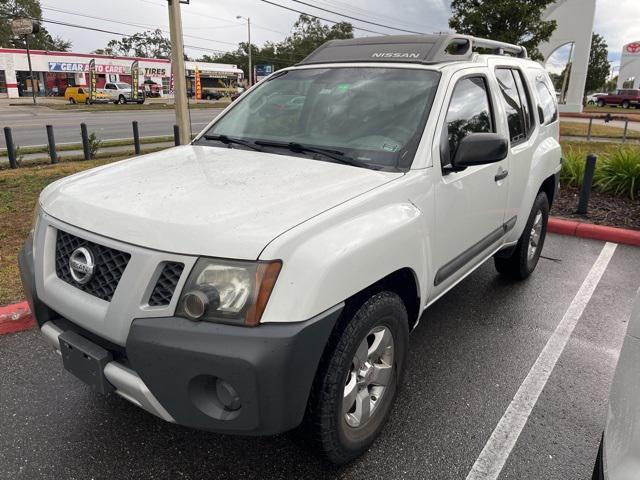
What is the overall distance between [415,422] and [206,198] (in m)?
1.63

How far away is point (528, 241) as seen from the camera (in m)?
4.53

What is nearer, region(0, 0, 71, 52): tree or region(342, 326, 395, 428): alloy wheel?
region(342, 326, 395, 428): alloy wheel

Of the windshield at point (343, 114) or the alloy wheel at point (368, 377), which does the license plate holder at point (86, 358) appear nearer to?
the alloy wheel at point (368, 377)

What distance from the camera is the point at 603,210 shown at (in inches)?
276

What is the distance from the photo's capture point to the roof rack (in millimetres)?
3346

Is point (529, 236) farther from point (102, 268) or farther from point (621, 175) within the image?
point (621, 175)

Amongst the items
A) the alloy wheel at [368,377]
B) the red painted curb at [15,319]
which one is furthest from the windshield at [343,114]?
the red painted curb at [15,319]

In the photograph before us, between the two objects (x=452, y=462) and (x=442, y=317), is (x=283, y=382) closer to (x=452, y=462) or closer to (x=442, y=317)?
(x=452, y=462)

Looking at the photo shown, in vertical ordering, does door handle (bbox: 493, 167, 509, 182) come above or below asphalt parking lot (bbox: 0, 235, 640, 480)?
above

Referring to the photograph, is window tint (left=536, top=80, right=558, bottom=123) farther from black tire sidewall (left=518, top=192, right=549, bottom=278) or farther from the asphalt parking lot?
the asphalt parking lot

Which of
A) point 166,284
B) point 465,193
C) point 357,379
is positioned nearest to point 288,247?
point 166,284

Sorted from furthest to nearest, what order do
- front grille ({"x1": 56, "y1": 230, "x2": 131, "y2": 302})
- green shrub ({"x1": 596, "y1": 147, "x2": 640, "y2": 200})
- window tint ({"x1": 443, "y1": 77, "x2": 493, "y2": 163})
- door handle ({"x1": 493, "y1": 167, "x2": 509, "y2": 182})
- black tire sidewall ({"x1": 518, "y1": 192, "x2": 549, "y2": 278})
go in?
green shrub ({"x1": 596, "y1": 147, "x2": 640, "y2": 200}) < black tire sidewall ({"x1": 518, "y1": 192, "x2": 549, "y2": 278}) < door handle ({"x1": 493, "y1": 167, "x2": 509, "y2": 182}) < window tint ({"x1": 443, "y1": 77, "x2": 493, "y2": 163}) < front grille ({"x1": 56, "y1": 230, "x2": 131, "y2": 302})

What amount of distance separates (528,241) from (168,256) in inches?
138

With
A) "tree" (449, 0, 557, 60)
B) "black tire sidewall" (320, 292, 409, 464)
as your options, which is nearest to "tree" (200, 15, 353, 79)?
"tree" (449, 0, 557, 60)
